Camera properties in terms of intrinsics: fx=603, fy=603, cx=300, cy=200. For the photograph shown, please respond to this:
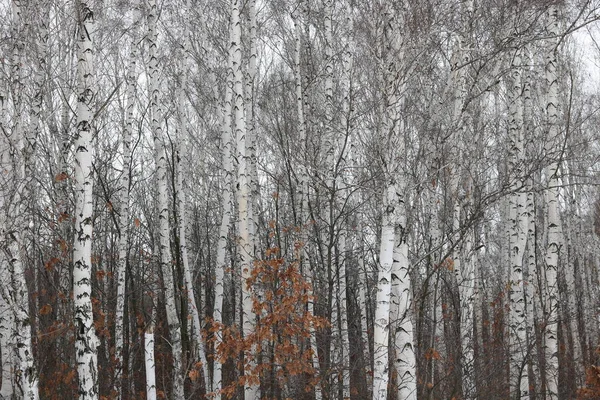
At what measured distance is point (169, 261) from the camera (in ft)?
32.1

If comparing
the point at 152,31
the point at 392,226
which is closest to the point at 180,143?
the point at 152,31

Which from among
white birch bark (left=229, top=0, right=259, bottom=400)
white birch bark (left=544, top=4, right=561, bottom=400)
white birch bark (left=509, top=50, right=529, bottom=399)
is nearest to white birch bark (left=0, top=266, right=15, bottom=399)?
white birch bark (left=229, top=0, right=259, bottom=400)

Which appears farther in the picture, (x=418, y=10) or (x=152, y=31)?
(x=152, y=31)

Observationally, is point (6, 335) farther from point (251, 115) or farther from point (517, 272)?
point (517, 272)

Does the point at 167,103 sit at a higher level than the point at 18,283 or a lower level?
higher

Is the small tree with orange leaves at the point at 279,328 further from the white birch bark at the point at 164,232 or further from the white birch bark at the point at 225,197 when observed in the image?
the white birch bark at the point at 164,232

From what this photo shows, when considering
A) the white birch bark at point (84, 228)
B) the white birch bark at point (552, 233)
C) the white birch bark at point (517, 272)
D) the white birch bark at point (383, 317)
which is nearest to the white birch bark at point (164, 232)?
Result: the white birch bark at point (84, 228)

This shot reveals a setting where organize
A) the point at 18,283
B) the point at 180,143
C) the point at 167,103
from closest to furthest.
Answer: the point at 18,283 → the point at 180,143 → the point at 167,103

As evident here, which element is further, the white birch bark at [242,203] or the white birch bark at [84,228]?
the white birch bark at [242,203]

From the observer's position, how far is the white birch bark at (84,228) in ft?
20.3

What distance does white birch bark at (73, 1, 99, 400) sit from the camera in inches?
243

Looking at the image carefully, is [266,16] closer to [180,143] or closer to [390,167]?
[180,143]

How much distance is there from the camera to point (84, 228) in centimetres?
634

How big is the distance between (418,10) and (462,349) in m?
4.83
